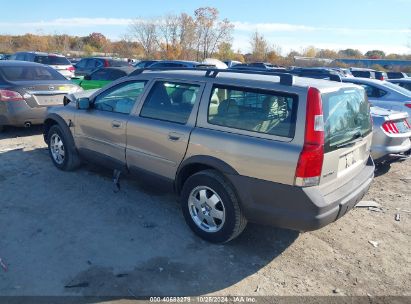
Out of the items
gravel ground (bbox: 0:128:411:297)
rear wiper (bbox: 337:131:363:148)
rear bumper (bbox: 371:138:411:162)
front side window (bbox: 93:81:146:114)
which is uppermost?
front side window (bbox: 93:81:146:114)

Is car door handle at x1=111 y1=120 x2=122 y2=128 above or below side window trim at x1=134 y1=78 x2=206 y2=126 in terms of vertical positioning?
below

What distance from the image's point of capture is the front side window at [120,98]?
4375 mm

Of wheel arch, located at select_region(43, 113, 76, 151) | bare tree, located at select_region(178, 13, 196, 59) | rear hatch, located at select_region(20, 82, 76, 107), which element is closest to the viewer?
wheel arch, located at select_region(43, 113, 76, 151)

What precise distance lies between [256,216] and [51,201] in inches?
107

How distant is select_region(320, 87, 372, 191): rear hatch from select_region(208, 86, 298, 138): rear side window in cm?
32

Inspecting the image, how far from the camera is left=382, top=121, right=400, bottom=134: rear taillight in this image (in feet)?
17.9

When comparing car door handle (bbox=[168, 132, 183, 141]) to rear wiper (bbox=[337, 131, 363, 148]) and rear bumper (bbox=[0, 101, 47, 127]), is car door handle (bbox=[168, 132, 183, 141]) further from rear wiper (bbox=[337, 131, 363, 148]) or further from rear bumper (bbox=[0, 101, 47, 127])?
rear bumper (bbox=[0, 101, 47, 127])

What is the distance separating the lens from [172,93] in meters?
Answer: 4.01

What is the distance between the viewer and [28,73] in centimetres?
756

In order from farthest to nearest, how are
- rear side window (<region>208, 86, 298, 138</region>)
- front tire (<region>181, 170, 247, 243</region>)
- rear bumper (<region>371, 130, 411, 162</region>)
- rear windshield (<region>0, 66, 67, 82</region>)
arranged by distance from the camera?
rear windshield (<region>0, 66, 67, 82</region>)
rear bumper (<region>371, 130, 411, 162</region>)
front tire (<region>181, 170, 247, 243</region>)
rear side window (<region>208, 86, 298, 138</region>)

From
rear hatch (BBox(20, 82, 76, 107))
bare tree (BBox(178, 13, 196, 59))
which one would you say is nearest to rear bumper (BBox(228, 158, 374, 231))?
rear hatch (BBox(20, 82, 76, 107))

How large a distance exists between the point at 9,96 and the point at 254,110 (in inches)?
219

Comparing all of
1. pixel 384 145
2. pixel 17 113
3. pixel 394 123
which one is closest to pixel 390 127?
pixel 394 123

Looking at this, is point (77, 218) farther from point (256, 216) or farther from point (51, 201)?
point (256, 216)
